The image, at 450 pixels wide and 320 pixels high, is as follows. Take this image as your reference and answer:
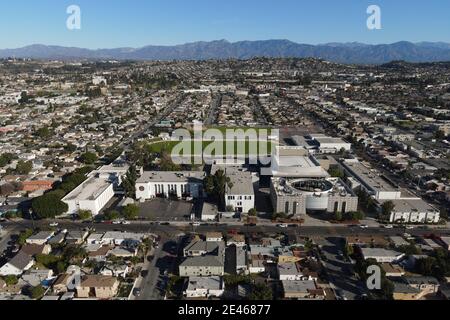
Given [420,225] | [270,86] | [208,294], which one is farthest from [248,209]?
[270,86]

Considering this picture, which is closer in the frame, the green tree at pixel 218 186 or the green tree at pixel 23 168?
the green tree at pixel 218 186

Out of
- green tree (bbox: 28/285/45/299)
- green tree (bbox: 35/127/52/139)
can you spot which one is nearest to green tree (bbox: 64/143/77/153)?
green tree (bbox: 35/127/52/139)

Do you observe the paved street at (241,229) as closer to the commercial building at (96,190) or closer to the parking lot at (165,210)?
the parking lot at (165,210)

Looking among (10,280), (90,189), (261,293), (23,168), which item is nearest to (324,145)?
(90,189)

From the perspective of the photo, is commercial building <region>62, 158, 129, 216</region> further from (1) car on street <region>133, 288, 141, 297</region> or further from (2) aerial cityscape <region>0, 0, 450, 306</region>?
(1) car on street <region>133, 288, 141, 297</region>

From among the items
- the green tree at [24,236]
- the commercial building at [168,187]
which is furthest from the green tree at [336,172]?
the green tree at [24,236]

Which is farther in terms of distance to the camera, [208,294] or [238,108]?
[238,108]

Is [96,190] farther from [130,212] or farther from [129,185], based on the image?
[130,212]
